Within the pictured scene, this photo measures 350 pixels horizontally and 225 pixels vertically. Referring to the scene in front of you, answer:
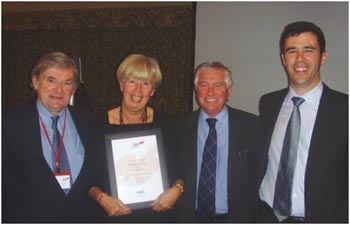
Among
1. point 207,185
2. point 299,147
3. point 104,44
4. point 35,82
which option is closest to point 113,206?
point 207,185

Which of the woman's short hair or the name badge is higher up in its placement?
the woman's short hair

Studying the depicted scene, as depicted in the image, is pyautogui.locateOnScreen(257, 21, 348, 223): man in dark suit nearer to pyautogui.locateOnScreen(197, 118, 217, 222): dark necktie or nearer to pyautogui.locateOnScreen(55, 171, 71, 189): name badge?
pyautogui.locateOnScreen(197, 118, 217, 222): dark necktie

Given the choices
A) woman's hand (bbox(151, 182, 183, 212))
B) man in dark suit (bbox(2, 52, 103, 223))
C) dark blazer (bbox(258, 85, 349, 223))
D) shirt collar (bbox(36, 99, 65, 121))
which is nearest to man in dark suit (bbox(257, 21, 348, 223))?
dark blazer (bbox(258, 85, 349, 223))

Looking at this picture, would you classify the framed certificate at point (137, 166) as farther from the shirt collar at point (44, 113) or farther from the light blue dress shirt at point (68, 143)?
the shirt collar at point (44, 113)

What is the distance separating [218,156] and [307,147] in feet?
1.40

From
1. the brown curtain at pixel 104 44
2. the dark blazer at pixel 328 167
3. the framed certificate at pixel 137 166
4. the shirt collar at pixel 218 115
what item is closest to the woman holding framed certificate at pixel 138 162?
the framed certificate at pixel 137 166

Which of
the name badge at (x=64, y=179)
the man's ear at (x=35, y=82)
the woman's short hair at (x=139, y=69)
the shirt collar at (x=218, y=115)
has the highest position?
the woman's short hair at (x=139, y=69)

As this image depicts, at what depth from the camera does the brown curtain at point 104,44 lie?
4121 mm

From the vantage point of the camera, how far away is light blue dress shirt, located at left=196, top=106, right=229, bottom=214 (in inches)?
75.9

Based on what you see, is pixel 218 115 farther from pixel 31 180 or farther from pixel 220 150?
pixel 31 180

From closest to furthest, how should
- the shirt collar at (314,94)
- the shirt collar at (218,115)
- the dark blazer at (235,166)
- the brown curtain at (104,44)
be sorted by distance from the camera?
1. the shirt collar at (314,94)
2. the dark blazer at (235,166)
3. the shirt collar at (218,115)
4. the brown curtain at (104,44)

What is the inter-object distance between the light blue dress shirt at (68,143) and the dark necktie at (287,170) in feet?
3.01

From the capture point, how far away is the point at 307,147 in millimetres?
1757

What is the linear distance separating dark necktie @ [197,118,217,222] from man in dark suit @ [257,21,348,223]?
23 cm
